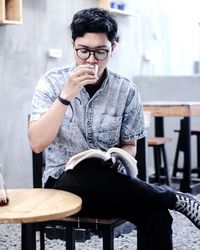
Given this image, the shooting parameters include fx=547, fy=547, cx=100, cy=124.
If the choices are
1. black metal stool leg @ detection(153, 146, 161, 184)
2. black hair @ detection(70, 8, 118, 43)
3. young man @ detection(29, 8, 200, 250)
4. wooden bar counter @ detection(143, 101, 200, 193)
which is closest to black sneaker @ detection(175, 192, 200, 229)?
young man @ detection(29, 8, 200, 250)

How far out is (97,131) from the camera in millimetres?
2119

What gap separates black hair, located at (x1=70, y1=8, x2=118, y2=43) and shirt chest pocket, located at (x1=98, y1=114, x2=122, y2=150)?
0.31 meters

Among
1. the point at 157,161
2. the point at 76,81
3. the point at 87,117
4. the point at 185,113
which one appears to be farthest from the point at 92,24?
the point at 157,161

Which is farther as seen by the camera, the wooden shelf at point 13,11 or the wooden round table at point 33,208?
the wooden shelf at point 13,11

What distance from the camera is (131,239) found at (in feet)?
10.4

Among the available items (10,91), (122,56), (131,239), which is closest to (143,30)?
(122,56)

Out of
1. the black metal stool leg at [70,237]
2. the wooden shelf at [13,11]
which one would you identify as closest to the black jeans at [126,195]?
the black metal stool leg at [70,237]

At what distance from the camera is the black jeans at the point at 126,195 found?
1915 millimetres

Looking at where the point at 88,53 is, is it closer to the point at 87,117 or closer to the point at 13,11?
the point at 87,117

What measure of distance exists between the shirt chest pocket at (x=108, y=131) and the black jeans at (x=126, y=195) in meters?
0.22

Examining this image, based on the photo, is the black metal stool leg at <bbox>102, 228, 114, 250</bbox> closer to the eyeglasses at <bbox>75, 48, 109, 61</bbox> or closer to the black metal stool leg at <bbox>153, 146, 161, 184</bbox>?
the eyeglasses at <bbox>75, 48, 109, 61</bbox>

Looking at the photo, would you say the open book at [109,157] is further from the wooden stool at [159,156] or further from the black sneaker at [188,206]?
the wooden stool at [159,156]

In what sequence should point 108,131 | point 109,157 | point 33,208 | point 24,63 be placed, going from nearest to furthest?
1. point 33,208
2. point 109,157
3. point 108,131
4. point 24,63

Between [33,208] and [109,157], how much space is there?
0.36 meters
